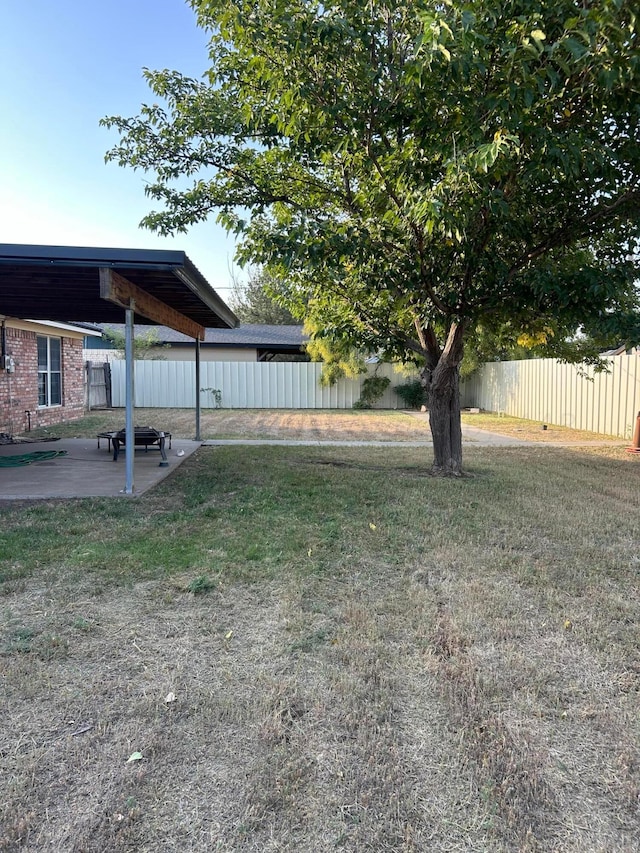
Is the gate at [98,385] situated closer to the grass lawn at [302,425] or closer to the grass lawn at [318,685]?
the grass lawn at [302,425]

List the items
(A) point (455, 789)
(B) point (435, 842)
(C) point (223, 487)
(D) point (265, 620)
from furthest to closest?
(C) point (223, 487) < (D) point (265, 620) < (A) point (455, 789) < (B) point (435, 842)

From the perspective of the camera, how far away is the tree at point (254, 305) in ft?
127

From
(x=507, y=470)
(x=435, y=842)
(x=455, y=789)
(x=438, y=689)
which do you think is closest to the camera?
(x=435, y=842)

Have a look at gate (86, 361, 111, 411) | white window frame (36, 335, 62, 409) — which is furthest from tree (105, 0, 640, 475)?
gate (86, 361, 111, 411)

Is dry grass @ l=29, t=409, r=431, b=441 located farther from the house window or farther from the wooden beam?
the wooden beam

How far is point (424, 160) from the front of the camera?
17.2 feet

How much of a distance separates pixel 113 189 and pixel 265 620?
1227cm

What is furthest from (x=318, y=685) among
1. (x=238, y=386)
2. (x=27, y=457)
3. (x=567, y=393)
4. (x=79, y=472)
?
(x=238, y=386)

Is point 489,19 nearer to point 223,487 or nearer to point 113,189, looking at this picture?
point 223,487

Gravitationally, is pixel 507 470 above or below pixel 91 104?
below

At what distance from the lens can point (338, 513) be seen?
222 inches

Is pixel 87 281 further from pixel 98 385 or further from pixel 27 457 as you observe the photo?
pixel 98 385

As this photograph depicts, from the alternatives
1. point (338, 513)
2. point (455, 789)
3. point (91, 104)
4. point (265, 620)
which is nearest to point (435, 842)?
point (455, 789)

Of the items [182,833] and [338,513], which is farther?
[338,513]
